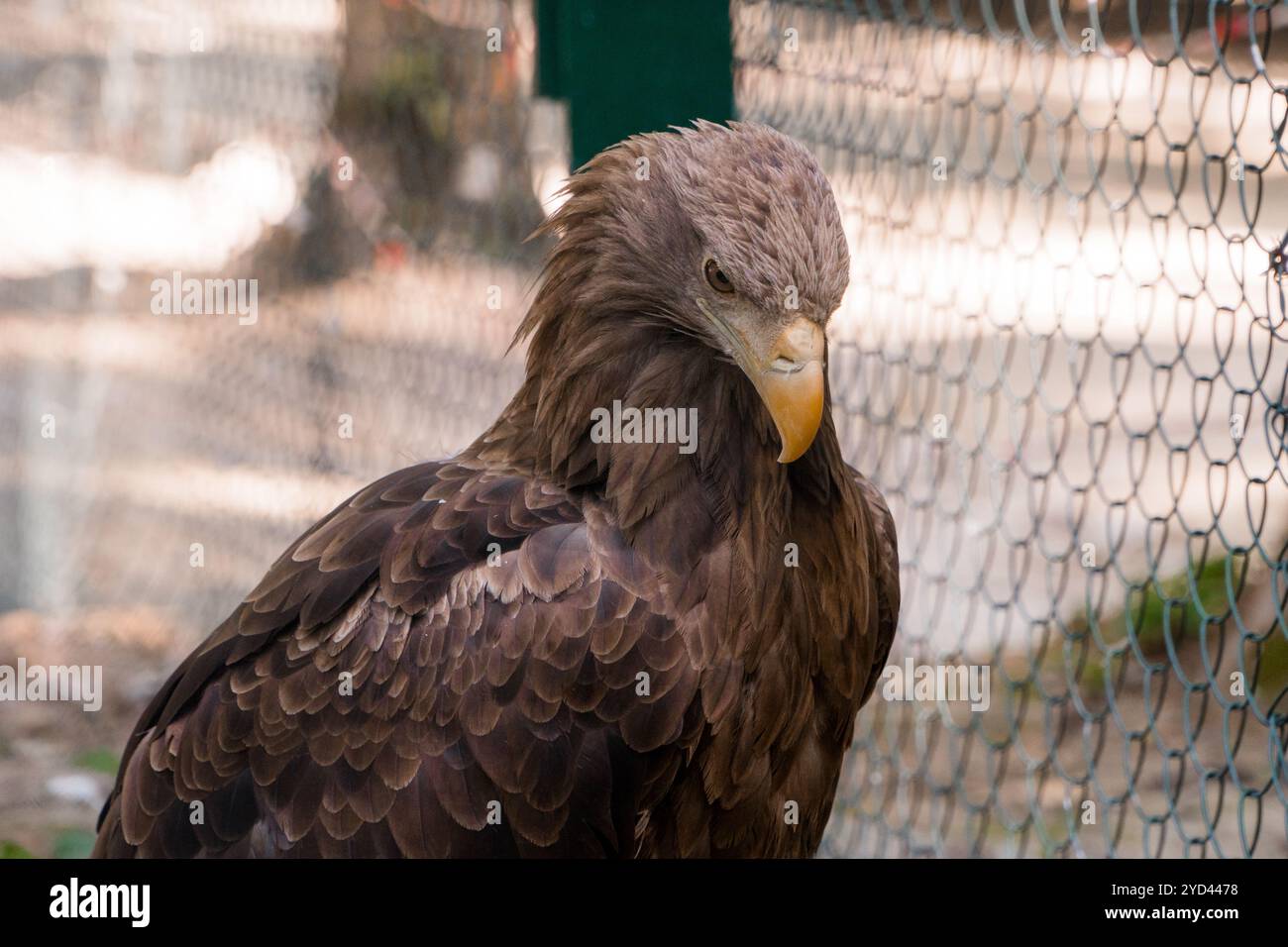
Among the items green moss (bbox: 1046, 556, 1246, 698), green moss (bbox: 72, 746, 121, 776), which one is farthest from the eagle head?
green moss (bbox: 72, 746, 121, 776)

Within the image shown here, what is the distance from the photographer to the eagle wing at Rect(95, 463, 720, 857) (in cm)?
253

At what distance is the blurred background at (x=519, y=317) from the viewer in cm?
405

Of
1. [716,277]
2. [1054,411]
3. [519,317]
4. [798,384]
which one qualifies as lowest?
[519,317]

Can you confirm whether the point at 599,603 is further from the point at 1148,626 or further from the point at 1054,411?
the point at 1148,626

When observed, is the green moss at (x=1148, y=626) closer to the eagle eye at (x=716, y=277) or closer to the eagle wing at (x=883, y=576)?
the eagle wing at (x=883, y=576)

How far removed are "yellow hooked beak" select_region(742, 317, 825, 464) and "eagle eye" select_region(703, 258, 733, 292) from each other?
14 cm

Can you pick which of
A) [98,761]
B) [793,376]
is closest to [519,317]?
[98,761]

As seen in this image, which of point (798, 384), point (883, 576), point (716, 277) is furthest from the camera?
point (883, 576)

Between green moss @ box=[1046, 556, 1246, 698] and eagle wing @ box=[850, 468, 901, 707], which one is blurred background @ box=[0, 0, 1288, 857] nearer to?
green moss @ box=[1046, 556, 1246, 698]

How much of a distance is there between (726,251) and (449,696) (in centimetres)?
87

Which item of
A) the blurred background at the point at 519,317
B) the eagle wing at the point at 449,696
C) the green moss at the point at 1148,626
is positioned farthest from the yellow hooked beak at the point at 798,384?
the green moss at the point at 1148,626

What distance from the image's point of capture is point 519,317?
18.7ft

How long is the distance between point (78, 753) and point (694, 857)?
386cm
